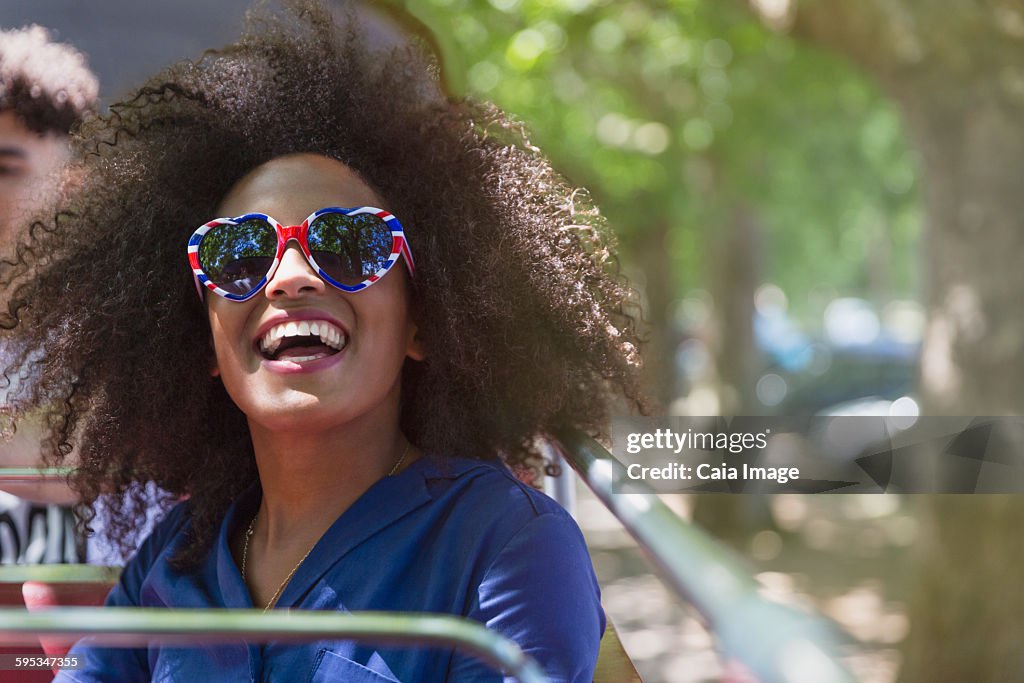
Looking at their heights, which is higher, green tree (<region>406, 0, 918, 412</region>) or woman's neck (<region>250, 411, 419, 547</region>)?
green tree (<region>406, 0, 918, 412</region>)

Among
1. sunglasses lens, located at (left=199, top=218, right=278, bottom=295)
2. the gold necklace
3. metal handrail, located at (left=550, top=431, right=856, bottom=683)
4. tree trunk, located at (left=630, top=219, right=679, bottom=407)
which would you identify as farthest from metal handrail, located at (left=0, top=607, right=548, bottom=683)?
tree trunk, located at (left=630, top=219, right=679, bottom=407)

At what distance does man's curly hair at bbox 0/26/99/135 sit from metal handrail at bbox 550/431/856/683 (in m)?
1.88

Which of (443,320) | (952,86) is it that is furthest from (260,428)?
(952,86)

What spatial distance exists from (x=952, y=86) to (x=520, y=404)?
3.90 m

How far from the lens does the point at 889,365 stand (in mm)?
15766

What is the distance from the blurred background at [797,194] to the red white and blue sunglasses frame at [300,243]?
0.54m

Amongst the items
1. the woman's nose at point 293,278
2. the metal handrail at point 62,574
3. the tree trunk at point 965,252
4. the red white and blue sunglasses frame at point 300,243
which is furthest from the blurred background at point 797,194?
the metal handrail at point 62,574

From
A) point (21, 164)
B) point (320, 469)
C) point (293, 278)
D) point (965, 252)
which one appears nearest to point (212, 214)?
point (293, 278)

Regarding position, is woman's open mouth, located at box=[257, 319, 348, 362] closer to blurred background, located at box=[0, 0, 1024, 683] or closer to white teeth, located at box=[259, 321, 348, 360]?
white teeth, located at box=[259, 321, 348, 360]

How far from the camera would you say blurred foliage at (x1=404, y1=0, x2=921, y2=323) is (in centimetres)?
689

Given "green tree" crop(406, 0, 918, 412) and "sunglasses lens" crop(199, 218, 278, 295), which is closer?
"sunglasses lens" crop(199, 218, 278, 295)

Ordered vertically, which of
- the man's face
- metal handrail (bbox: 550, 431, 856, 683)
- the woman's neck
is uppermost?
the man's face

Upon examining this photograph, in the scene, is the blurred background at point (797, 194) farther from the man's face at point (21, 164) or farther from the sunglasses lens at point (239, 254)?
the sunglasses lens at point (239, 254)

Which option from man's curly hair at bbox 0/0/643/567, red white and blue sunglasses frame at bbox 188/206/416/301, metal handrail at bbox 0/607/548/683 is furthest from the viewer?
man's curly hair at bbox 0/0/643/567
